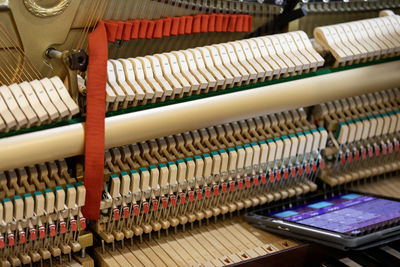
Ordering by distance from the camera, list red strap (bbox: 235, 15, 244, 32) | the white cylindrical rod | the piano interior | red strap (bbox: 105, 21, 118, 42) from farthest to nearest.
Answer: red strap (bbox: 235, 15, 244, 32) < red strap (bbox: 105, 21, 118, 42) < the piano interior < the white cylindrical rod

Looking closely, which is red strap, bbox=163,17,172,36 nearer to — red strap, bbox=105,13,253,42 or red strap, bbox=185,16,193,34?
red strap, bbox=105,13,253,42

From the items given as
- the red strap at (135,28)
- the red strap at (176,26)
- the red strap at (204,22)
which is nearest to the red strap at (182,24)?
the red strap at (176,26)

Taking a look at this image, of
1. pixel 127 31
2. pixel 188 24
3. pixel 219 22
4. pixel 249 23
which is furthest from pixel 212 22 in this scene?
pixel 127 31

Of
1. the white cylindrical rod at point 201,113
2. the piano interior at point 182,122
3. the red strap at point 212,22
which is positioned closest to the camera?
the white cylindrical rod at point 201,113

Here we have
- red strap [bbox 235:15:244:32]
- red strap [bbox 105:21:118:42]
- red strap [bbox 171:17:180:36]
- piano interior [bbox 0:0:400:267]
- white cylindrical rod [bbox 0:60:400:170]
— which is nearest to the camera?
white cylindrical rod [bbox 0:60:400:170]

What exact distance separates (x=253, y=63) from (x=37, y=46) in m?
1.17

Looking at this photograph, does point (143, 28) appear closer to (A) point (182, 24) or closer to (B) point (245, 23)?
(A) point (182, 24)

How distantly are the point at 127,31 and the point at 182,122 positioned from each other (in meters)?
0.56

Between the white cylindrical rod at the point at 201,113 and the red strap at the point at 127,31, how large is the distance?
0.42 meters

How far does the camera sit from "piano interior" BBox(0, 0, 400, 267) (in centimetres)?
312

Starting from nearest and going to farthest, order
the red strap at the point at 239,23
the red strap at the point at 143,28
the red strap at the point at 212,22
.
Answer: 1. the red strap at the point at 143,28
2. the red strap at the point at 212,22
3. the red strap at the point at 239,23

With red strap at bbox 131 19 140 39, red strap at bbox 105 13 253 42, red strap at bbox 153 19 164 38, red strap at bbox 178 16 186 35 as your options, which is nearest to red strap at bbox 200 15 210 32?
red strap at bbox 105 13 253 42

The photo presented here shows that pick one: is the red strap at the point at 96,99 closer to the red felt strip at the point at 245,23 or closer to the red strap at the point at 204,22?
the red strap at the point at 204,22

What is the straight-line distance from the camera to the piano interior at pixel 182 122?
10.2ft
